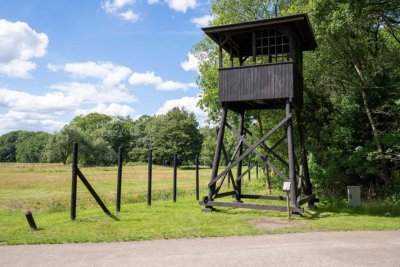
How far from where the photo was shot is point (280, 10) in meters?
26.2

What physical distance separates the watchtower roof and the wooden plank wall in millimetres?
1588

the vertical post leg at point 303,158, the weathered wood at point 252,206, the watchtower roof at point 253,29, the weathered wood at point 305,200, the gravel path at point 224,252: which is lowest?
the gravel path at point 224,252

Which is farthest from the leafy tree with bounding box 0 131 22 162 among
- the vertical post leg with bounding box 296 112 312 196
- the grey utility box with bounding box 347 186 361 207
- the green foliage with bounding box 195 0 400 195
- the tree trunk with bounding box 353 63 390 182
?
the grey utility box with bounding box 347 186 361 207

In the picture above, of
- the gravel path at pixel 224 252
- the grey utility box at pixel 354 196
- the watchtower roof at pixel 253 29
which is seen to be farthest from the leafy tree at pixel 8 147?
the gravel path at pixel 224 252

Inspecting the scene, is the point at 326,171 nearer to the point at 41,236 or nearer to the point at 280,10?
the point at 280,10

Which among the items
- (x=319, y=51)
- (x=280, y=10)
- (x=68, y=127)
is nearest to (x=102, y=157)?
(x=68, y=127)

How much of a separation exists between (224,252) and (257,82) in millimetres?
8666

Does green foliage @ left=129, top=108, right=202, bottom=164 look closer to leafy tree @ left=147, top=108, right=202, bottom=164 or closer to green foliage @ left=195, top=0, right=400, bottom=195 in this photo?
leafy tree @ left=147, top=108, right=202, bottom=164

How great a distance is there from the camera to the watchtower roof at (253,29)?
14.5 m

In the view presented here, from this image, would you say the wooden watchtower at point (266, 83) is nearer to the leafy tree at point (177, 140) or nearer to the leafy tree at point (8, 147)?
the leafy tree at point (177, 140)

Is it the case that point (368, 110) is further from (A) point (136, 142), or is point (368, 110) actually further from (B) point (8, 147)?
(B) point (8, 147)

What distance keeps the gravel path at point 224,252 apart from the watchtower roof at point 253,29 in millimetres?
8715

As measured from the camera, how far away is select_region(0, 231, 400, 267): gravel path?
7305 mm

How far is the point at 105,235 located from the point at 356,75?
1648 centimetres
